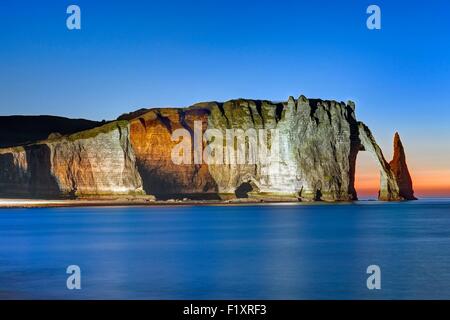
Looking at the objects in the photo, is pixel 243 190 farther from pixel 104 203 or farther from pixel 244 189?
pixel 104 203

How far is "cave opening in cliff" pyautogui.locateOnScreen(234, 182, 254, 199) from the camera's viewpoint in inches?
6663

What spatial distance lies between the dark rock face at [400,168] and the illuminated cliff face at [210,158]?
12010 mm

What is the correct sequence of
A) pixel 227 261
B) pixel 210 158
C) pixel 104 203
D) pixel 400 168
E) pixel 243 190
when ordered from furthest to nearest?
pixel 400 168 → pixel 243 190 → pixel 210 158 → pixel 104 203 → pixel 227 261

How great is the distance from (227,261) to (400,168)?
146 metres

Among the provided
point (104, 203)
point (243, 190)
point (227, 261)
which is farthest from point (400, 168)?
point (227, 261)

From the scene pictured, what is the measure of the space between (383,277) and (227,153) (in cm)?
13276

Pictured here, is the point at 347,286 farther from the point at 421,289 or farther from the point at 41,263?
the point at 41,263

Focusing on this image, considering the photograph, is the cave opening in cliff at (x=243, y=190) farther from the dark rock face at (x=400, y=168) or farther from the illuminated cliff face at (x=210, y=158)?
the dark rock face at (x=400, y=168)

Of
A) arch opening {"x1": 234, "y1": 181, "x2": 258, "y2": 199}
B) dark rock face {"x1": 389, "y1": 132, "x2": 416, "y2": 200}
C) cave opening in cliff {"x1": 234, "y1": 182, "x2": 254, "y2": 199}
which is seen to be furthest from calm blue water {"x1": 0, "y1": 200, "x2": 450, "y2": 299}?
dark rock face {"x1": 389, "y1": 132, "x2": 416, "y2": 200}

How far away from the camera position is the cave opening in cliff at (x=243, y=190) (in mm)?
169250

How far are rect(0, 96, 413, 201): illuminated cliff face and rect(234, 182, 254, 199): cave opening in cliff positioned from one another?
26 cm

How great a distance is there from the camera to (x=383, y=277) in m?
35.7

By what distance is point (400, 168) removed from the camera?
183m

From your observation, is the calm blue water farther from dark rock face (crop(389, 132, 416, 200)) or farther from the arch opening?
dark rock face (crop(389, 132, 416, 200))
